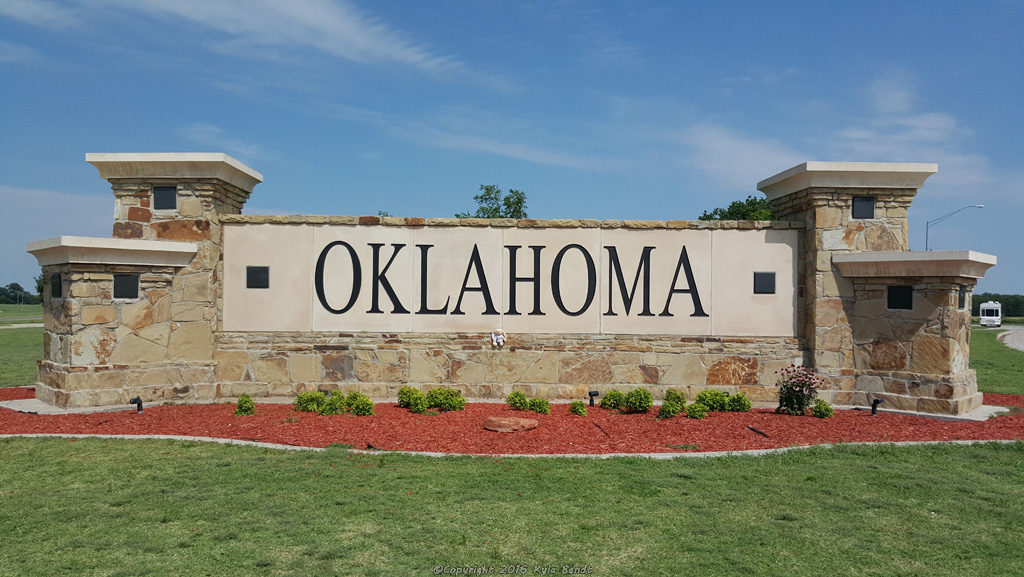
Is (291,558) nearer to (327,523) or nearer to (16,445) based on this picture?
(327,523)

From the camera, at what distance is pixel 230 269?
13.2 m

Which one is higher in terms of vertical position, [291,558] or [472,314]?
[472,314]

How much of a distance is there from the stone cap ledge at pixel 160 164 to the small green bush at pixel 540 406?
728cm

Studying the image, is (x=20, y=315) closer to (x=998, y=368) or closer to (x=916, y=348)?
(x=916, y=348)

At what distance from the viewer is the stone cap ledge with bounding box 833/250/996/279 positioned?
11.8 meters

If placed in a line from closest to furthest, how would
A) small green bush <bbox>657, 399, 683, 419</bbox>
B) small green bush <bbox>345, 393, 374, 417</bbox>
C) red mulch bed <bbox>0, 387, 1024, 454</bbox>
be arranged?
red mulch bed <bbox>0, 387, 1024, 454</bbox>, small green bush <bbox>657, 399, 683, 419</bbox>, small green bush <bbox>345, 393, 374, 417</bbox>

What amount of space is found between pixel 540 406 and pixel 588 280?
2.91m

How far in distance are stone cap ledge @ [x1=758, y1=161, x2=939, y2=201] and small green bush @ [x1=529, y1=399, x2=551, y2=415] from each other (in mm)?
6560

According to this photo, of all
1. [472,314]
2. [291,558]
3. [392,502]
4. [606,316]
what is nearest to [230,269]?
[472,314]

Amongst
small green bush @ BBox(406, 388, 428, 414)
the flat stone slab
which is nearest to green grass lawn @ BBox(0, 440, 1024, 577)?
the flat stone slab

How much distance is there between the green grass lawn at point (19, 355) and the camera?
56.3 feet

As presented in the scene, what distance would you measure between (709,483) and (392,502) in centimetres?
343

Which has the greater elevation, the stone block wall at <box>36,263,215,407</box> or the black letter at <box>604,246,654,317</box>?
the black letter at <box>604,246,654,317</box>

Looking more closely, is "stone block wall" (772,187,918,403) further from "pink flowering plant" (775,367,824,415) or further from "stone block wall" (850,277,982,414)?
"pink flowering plant" (775,367,824,415)
